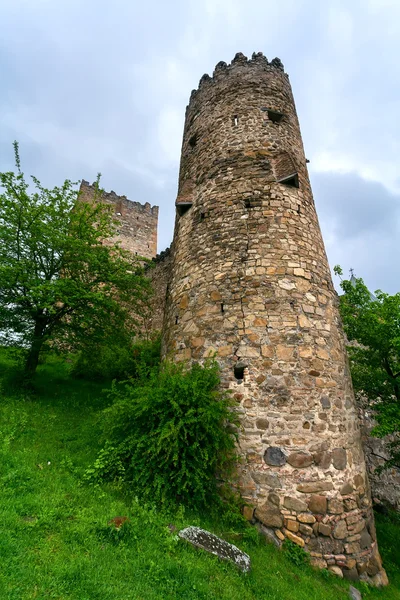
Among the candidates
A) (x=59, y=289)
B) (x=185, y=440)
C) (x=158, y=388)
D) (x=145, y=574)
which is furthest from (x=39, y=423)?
(x=145, y=574)

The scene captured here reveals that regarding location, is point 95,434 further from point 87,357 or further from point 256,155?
point 256,155

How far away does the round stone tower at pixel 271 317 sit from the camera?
15.6 feet

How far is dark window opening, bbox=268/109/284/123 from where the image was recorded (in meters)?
7.88

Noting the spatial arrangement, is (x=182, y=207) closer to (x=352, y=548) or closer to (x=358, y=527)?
(x=358, y=527)

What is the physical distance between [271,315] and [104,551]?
4.11 metres

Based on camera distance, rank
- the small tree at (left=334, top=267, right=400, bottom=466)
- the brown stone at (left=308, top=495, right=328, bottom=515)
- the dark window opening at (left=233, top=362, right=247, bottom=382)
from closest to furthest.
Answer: the brown stone at (left=308, top=495, right=328, bottom=515) → the dark window opening at (left=233, top=362, right=247, bottom=382) → the small tree at (left=334, top=267, right=400, bottom=466)

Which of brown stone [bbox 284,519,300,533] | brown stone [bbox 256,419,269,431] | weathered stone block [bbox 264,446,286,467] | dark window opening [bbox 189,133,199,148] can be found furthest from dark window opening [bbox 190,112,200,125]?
brown stone [bbox 284,519,300,533]

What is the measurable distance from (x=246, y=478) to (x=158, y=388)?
1.95 meters

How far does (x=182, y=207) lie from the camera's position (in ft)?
26.0

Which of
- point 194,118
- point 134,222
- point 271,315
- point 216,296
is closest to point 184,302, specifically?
point 216,296

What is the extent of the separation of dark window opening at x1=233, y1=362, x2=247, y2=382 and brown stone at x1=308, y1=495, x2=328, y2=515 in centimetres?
205

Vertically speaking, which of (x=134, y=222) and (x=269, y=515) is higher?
(x=134, y=222)

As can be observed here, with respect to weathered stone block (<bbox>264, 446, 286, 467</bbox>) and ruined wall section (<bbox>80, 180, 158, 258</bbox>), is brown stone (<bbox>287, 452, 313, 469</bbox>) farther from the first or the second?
ruined wall section (<bbox>80, 180, 158, 258</bbox>)

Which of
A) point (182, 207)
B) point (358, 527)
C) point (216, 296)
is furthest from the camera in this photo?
point (182, 207)
